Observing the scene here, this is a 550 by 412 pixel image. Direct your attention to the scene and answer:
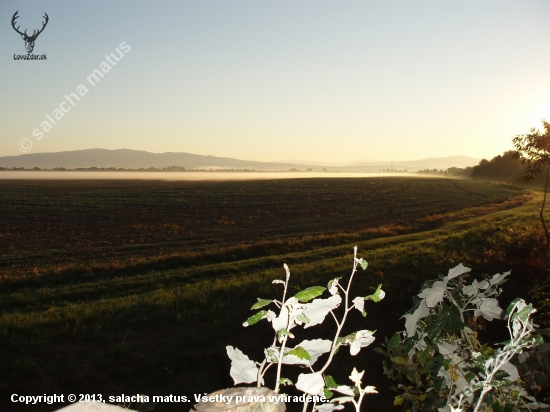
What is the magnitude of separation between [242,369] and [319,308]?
388 mm

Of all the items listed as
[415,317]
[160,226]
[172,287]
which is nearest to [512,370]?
[415,317]

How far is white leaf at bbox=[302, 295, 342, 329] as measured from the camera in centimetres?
146

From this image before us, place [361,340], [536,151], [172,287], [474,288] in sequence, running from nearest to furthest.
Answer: [361,340] → [474,288] → [172,287] → [536,151]

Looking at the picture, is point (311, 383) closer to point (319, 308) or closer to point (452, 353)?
point (319, 308)

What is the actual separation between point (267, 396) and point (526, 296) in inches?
488

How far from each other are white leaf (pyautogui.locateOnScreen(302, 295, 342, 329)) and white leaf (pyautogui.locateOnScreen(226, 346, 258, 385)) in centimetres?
28

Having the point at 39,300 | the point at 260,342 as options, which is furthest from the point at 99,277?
the point at 260,342

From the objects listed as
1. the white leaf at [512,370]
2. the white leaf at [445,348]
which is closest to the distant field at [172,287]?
the white leaf at [445,348]

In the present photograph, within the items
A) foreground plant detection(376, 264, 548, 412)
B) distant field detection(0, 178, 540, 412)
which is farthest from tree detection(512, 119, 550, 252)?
foreground plant detection(376, 264, 548, 412)

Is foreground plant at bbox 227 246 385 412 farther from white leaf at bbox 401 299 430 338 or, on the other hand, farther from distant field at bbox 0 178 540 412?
distant field at bbox 0 178 540 412

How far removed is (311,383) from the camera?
1.44m

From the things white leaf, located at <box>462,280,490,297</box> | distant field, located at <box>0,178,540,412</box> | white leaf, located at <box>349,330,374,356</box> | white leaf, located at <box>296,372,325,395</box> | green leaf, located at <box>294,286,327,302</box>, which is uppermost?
green leaf, located at <box>294,286,327,302</box>

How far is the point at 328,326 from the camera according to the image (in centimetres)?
891

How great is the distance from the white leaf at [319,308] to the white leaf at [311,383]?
0.18 metres
